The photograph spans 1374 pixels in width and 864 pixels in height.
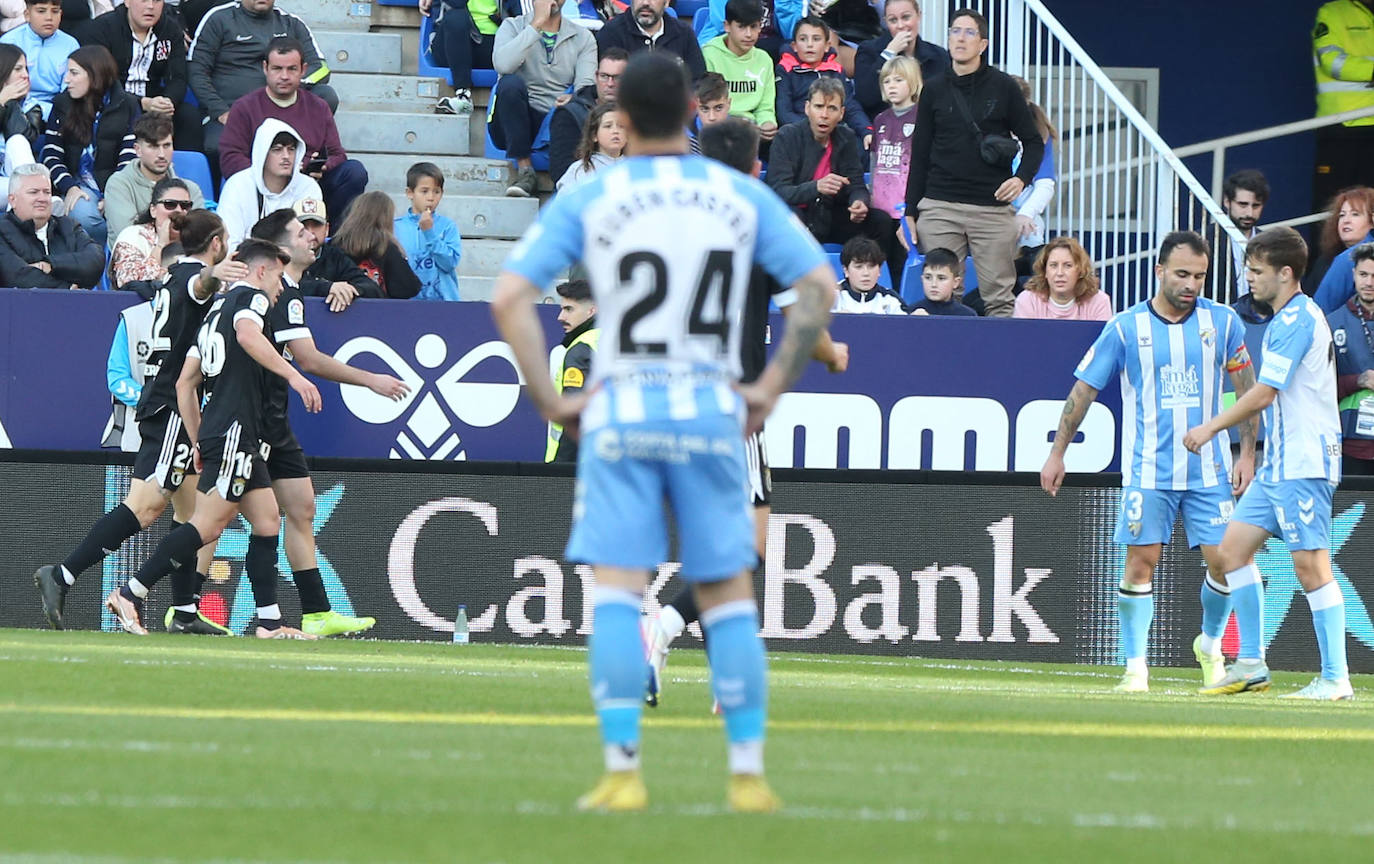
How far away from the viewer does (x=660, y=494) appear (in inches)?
211

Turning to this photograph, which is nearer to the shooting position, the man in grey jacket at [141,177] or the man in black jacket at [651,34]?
the man in grey jacket at [141,177]

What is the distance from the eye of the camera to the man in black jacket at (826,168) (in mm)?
15570

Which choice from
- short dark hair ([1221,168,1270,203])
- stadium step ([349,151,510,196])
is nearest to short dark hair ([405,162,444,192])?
stadium step ([349,151,510,196])

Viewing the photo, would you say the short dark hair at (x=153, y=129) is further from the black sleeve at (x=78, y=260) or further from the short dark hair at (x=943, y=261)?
the short dark hair at (x=943, y=261)

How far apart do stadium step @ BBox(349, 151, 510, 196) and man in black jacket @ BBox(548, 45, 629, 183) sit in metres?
1.00

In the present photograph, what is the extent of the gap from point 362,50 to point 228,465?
21.2 feet

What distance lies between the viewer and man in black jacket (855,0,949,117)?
54.9 ft

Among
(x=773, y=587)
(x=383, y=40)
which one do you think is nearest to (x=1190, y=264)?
(x=773, y=587)

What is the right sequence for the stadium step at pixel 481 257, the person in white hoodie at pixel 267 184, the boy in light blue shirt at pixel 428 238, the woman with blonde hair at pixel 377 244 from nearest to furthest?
the woman with blonde hair at pixel 377 244 → the person in white hoodie at pixel 267 184 → the boy in light blue shirt at pixel 428 238 → the stadium step at pixel 481 257

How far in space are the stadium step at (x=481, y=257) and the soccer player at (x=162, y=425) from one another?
363cm

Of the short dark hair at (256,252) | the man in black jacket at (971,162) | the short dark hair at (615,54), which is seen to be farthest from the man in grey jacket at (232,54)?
the man in black jacket at (971,162)

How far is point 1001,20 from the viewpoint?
54.5 feet

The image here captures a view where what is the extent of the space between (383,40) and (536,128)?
5.84ft

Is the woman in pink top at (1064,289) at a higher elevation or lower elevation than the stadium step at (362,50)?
lower
